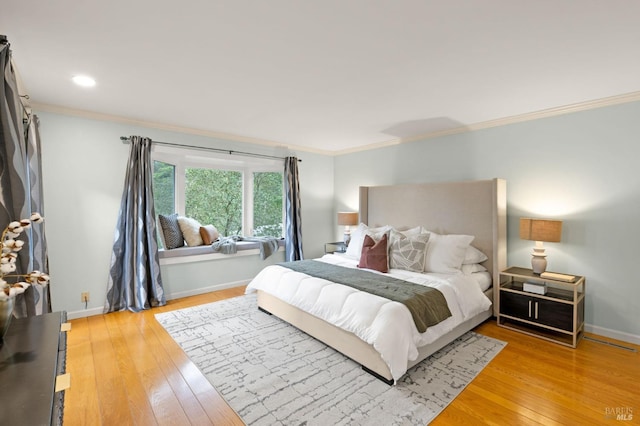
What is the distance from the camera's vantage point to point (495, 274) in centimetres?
336

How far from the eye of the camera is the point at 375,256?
11.3 ft

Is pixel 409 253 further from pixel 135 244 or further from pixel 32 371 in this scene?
pixel 135 244

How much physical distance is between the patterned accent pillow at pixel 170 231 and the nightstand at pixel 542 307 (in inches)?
162

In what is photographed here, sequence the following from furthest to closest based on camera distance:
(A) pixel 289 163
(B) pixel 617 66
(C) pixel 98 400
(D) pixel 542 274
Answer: (A) pixel 289 163 → (D) pixel 542 274 → (B) pixel 617 66 → (C) pixel 98 400

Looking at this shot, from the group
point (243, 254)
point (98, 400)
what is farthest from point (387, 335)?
point (243, 254)

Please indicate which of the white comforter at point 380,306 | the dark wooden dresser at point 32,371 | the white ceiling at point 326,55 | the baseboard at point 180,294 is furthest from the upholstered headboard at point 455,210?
the dark wooden dresser at point 32,371

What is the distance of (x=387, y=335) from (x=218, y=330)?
6.13ft

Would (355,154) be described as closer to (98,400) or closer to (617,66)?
(617,66)

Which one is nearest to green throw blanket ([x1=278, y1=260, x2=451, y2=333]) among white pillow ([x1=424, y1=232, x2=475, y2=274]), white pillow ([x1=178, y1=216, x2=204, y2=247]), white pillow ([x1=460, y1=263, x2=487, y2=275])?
white pillow ([x1=424, y1=232, x2=475, y2=274])

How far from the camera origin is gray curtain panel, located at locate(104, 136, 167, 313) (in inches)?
143

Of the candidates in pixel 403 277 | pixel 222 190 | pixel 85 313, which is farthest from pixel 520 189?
pixel 85 313

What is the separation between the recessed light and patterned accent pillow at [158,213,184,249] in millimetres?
1885

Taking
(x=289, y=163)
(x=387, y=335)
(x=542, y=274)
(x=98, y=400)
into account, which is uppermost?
(x=289, y=163)

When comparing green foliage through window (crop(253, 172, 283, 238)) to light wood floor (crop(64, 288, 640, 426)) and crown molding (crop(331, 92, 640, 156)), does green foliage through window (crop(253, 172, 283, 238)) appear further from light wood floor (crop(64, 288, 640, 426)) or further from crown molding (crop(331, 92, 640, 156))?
light wood floor (crop(64, 288, 640, 426))
